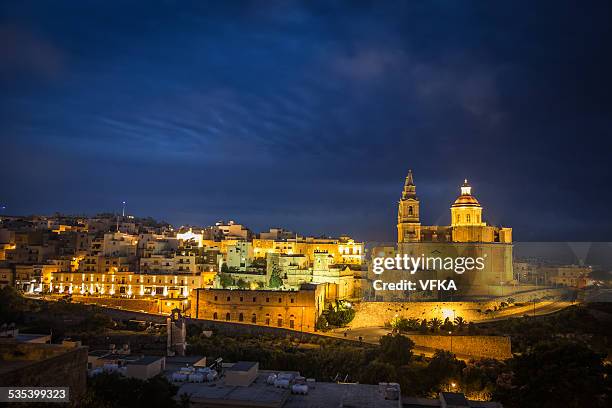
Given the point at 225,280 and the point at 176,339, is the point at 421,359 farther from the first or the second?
the point at 225,280

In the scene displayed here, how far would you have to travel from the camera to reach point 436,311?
3194 centimetres

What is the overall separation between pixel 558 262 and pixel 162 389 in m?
41.5

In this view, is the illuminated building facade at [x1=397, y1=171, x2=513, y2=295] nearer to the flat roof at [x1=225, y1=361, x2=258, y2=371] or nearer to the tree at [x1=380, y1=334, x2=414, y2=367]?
the tree at [x1=380, y1=334, x2=414, y2=367]

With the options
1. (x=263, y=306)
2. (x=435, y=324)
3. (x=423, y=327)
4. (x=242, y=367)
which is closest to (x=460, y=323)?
(x=435, y=324)

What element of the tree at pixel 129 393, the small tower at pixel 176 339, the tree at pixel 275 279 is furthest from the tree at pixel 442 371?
the tree at pixel 275 279

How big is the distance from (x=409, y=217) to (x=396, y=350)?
17.1m

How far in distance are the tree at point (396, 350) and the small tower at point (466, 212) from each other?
16784mm

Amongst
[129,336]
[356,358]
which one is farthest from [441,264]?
[129,336]

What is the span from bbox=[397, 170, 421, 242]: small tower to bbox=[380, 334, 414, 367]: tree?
1479 centimetres

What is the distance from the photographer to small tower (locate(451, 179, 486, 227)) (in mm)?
39062

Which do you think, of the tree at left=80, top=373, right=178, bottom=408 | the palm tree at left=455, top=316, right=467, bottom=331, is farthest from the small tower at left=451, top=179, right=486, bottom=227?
the tree at left=80, top=373, right=178, bottom=408

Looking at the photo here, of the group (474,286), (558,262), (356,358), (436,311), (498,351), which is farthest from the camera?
(558,262)

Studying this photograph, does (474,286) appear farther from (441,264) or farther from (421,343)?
(421,343)

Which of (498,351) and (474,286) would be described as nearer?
(498,351)
